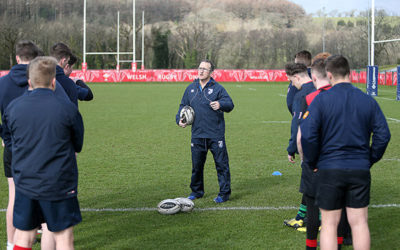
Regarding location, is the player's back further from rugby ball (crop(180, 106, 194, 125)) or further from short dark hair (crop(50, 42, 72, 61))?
rugby ball (crop(180, 106, 194, 125))

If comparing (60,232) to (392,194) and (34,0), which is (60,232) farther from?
(34,0)

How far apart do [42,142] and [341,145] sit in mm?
2171

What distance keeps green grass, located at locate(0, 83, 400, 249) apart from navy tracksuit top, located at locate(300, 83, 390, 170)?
158cm

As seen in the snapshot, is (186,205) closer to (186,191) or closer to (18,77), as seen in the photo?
(186,191)

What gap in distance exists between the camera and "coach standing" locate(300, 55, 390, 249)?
3.71 m

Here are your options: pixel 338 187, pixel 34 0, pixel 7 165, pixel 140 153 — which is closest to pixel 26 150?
pixel 7 165

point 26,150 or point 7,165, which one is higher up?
point 26,150

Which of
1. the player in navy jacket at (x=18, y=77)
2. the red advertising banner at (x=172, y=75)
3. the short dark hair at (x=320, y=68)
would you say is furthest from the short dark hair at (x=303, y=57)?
the red advertising banner at (x=172, y=75)

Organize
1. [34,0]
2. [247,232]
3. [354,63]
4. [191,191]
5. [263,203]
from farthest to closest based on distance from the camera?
[34,0] → [354,63] → [191,191] → [263,203] → [247,232]

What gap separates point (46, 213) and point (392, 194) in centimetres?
522

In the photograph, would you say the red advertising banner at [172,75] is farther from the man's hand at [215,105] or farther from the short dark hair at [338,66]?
the short dark hair at [338,66]

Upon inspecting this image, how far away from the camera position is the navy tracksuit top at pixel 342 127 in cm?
370

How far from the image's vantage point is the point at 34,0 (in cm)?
12519

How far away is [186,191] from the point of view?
7.41m
